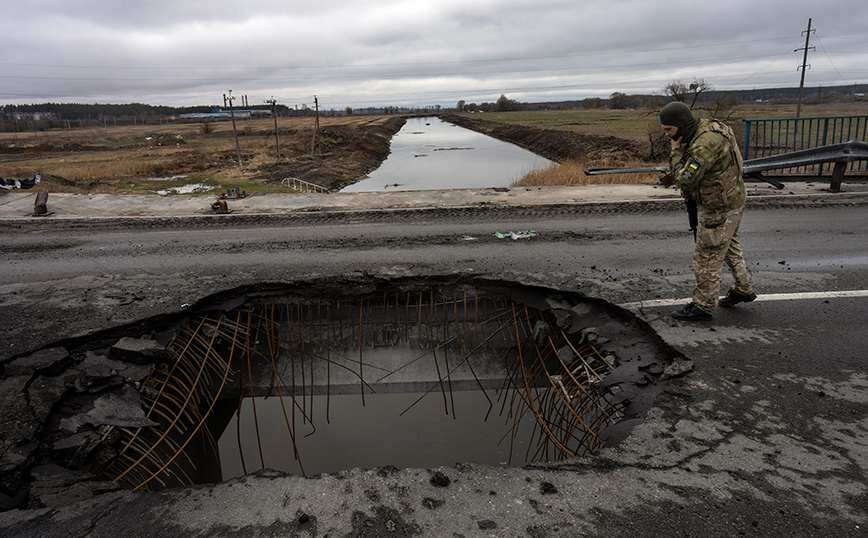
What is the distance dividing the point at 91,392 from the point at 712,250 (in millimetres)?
4951

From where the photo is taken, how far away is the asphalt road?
225 centimetres

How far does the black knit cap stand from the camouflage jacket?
64mm

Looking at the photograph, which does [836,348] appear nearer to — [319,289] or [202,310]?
[319,289]

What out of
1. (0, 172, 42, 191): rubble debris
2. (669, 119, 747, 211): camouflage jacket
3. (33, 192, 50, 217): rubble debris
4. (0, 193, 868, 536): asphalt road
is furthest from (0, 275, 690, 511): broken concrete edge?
(0, 172, 42, 191): rubble debris

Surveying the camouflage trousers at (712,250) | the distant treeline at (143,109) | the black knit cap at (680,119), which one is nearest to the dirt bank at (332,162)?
the black knit cap at (680,119)

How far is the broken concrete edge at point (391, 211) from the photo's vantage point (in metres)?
9.12

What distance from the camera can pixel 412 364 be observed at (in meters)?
5.06

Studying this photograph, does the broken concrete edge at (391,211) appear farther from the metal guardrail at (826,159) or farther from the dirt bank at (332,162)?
the dirt bank at (332,162)

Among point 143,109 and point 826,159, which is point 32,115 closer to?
point 143,109

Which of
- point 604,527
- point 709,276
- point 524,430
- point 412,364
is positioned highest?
point 709,276

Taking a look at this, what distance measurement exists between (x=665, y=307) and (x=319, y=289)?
3.45m

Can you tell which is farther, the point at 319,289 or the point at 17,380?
the point at 319,289

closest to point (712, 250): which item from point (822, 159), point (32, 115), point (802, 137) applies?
point (822, 159)

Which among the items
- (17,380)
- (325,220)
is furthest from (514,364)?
(325,220)
